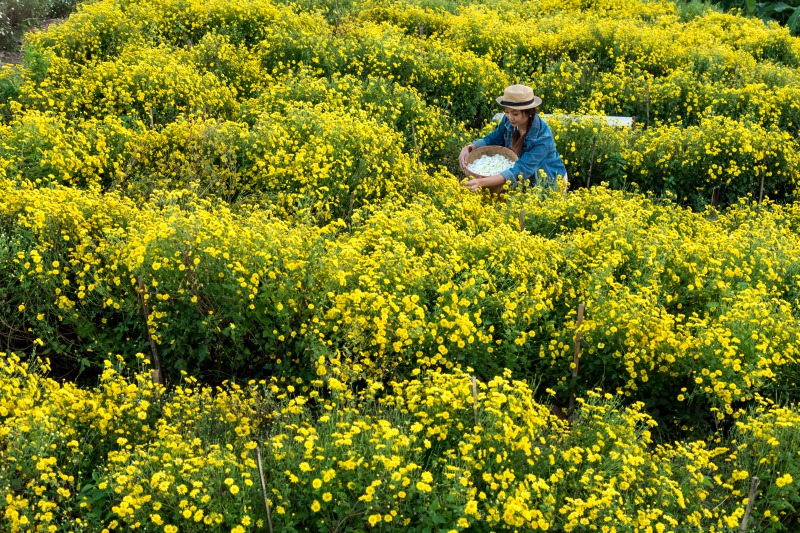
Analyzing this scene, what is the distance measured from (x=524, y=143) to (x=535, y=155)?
0.80 ft

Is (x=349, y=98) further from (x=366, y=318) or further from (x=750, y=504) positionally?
(x=750, y=504)

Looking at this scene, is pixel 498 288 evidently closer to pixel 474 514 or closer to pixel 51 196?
pixel 474 514

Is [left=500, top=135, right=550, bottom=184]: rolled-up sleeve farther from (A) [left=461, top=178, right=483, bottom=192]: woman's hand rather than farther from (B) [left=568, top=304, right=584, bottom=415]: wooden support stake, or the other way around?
(B) [left=568, top=304, right=584, bottom=415]: wooden support stake

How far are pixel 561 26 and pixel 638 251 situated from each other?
7.54 meters

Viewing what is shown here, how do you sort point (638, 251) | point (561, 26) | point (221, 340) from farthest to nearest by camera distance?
A: 1. point (561, 26)
2. point (638, 251)
3. point (221, 340)

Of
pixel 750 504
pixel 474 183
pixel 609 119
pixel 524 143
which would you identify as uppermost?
pixel 750 504

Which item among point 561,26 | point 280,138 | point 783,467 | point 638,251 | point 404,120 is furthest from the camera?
point 561,26

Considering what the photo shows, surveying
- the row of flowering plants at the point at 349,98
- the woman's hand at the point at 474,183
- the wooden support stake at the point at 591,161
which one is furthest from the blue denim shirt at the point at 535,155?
the row of flowering plants at the point at 349,98

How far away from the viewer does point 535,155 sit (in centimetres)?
734

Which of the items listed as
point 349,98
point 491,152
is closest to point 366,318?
point 491,152

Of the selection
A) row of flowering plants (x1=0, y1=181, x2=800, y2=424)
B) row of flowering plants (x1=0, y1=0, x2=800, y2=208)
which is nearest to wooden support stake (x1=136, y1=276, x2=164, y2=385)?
row of flowering plants (x1=0, y1=181, x2=800, y2=424)

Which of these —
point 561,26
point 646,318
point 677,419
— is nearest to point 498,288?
point 646,318

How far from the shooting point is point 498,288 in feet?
18.3

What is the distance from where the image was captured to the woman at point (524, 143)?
7.11 meters
